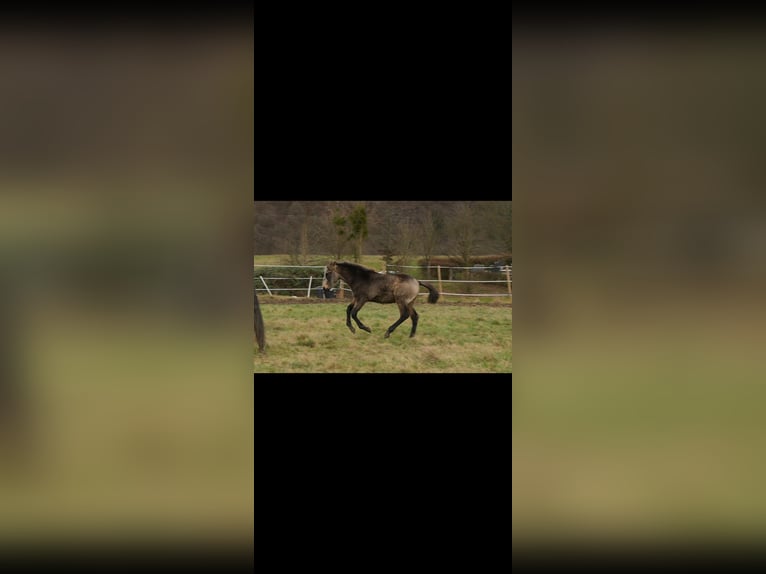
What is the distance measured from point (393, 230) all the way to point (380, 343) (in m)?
2.67

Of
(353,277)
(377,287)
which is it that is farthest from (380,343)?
(353,277)

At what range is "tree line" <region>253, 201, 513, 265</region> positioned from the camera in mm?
9625

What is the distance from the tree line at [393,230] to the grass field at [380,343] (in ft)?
3.63

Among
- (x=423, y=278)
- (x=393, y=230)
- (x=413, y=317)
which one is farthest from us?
(x=423, y=278)

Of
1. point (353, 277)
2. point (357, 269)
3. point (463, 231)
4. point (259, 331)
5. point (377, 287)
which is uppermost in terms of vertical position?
point (463, 231)

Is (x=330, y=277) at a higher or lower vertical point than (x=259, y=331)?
higher
